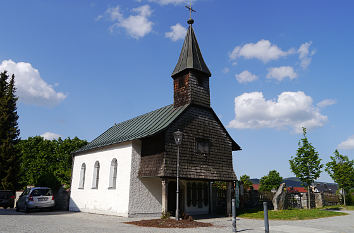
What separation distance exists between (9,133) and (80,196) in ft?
60.4

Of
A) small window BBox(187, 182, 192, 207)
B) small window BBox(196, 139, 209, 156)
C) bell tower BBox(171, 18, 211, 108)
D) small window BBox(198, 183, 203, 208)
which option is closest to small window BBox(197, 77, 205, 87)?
bell tower BBox(171, 18, 211, 108)

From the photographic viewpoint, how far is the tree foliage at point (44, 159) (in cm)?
3819

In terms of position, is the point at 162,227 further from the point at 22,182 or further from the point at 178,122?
the point at 22,182

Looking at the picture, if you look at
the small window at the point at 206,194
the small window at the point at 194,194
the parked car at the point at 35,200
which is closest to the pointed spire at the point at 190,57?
the small window at the point at 194,194

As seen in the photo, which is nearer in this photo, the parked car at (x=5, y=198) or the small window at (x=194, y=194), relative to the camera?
the small window at (x=194, y=194)

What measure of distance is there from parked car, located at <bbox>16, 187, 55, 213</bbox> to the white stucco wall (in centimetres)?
275

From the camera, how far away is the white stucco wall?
17.0 metres

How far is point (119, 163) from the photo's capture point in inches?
709

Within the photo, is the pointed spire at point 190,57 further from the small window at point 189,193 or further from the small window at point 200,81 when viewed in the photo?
the small window at point 189,193

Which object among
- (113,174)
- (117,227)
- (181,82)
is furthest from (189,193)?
(117,227)

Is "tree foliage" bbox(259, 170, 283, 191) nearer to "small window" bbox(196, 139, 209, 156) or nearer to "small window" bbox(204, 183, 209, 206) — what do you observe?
"small window" bbox(204, 183, 209, 206)

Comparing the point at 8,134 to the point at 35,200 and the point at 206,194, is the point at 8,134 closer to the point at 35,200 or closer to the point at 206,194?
the point at 35,200

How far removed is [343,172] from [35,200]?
29.4 m

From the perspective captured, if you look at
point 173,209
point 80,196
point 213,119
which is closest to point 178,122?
point 213,119
